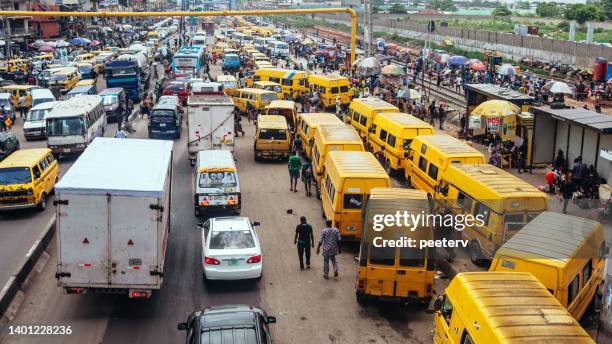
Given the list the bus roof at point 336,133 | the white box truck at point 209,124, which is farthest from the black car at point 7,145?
the bus roof at point 336,133

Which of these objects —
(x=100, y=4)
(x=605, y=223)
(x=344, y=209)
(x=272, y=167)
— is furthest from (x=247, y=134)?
(x=100, y=4)

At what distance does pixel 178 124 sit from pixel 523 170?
16640mm

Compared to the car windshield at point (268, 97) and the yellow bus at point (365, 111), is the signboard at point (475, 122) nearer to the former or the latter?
the yellow bus at point (365, 111)

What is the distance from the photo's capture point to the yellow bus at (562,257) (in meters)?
11.9

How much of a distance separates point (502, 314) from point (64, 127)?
2314cm

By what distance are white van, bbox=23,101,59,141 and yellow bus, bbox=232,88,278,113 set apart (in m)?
10.4

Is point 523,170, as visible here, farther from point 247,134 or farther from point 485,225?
point 247,134

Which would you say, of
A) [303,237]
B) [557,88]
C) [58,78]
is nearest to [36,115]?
[58,78]

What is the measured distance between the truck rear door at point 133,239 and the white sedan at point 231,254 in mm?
1898

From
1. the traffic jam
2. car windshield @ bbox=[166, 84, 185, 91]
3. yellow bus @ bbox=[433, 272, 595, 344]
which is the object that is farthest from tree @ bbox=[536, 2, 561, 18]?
yellow bus @ bbox=[433, 272, 595, 344]

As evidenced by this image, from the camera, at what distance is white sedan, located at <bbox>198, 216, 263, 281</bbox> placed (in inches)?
579

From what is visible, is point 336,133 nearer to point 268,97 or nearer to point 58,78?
point 268,97

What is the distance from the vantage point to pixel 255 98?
127ft

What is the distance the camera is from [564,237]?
13.1 meters
